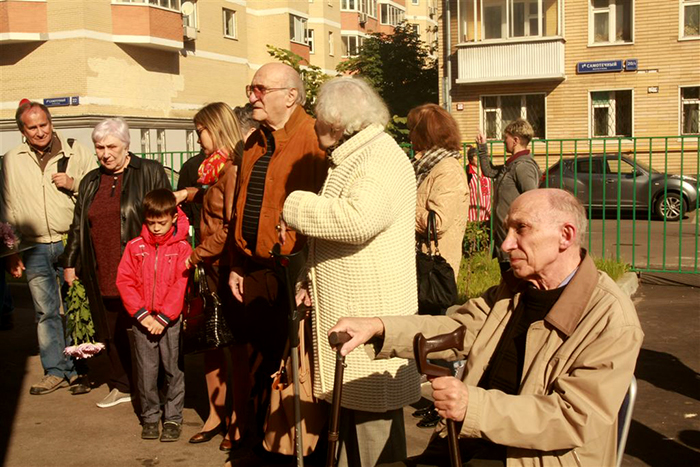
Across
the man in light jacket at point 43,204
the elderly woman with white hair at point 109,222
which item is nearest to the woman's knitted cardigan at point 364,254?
the elderly woman with white hair at point 109,222

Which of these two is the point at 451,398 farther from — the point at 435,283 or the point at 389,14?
the point at 389,14

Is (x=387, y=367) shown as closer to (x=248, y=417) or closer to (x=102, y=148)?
(x=248, y=417)

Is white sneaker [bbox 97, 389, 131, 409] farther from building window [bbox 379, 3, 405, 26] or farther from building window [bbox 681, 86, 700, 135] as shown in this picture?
building window [bbox 379, 3, 405, 26]

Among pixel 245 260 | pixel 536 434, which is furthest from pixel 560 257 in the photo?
pixel 245 260

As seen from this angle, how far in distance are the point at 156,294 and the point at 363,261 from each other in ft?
6.94

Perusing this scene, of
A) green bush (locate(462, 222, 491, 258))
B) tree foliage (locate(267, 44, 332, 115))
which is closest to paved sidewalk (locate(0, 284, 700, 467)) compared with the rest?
green bush (locate(462, 222, 491, 258))

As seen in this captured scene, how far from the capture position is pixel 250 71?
46.3m

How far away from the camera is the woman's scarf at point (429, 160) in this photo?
18.5 ft

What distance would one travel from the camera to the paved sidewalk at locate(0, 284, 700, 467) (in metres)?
5.41

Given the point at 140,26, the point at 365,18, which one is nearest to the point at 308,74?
the point at 140,26

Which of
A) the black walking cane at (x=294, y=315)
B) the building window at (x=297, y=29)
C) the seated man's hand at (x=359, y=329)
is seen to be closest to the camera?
the seated man's hand at (x=359, y=329)

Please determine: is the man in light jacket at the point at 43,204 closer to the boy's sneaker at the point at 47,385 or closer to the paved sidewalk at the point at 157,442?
the boy's sneaker at the point at 47,385

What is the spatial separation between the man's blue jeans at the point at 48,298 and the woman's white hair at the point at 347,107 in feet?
11.8

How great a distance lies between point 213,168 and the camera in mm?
5590
